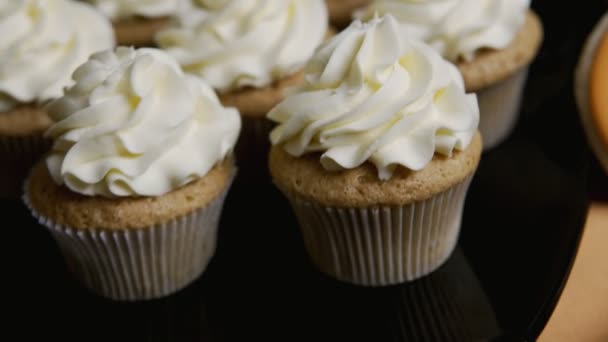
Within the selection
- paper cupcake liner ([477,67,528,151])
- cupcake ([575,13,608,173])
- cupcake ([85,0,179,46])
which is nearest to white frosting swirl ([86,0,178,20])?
cupcake ([85,0,179,46])

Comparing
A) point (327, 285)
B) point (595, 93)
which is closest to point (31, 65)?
point (327, 285)

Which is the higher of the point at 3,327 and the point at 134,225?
the point at 134,225

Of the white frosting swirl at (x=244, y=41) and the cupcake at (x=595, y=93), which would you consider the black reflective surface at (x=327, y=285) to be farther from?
the white frosting swirl at (x=244, y=41)

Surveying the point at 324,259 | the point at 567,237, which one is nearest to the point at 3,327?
the point at 324,259

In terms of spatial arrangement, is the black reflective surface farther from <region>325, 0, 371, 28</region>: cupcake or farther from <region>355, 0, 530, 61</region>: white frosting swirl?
<region>325, 0, 371, 28</region>: cupcake

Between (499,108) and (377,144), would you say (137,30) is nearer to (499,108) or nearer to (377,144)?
(499,108)

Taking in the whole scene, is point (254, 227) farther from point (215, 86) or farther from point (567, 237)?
point (567, 237)

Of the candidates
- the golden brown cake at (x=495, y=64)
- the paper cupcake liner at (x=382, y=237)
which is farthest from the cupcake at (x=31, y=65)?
the golden brown cake at (x=495, y=64)

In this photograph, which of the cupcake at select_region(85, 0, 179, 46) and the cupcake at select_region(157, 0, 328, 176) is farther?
the cupcake at select_region(85, 0, 179, 46)
